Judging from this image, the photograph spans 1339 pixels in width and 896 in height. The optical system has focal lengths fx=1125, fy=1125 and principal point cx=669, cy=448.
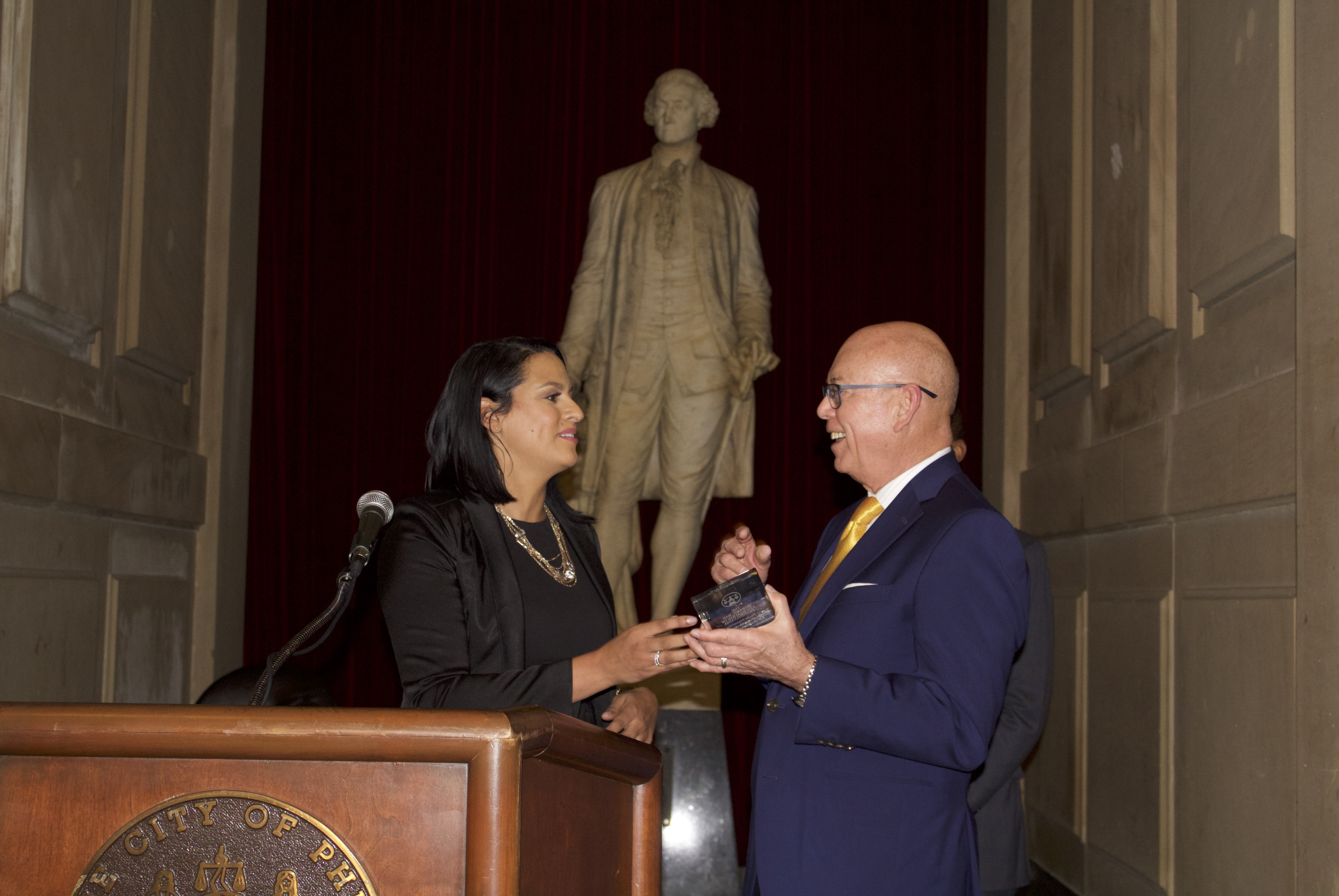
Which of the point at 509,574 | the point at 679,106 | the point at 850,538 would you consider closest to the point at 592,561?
the point at 509,574

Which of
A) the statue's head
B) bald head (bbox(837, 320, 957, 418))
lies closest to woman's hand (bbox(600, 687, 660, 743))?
bald head (bbox(837, 320, 957, 418))

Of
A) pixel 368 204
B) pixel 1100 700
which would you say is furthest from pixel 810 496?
pixel 368 204

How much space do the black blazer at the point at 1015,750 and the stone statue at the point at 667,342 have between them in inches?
80.3

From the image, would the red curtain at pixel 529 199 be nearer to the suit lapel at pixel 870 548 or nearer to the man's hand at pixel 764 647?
the suit lapel at pixel 870 548

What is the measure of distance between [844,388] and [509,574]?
2.20ft

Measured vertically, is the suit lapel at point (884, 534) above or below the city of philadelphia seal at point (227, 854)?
above

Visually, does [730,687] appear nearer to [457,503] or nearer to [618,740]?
[457,503]

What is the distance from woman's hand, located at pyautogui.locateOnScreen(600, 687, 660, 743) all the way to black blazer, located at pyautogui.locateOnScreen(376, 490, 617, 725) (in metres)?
0.06

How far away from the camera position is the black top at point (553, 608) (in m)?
1.98

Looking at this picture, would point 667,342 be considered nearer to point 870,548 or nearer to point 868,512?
point 868,512

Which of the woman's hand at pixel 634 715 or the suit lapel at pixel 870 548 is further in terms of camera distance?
the woman's hand at pixel 634 715

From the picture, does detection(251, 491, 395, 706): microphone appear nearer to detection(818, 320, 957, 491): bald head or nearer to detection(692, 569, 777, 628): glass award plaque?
detection(692, 569, 777, 628): glass award plaque

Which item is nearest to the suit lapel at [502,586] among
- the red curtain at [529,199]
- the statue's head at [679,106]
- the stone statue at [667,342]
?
the stone statue at [667,342]

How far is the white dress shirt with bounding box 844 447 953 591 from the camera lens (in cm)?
196
